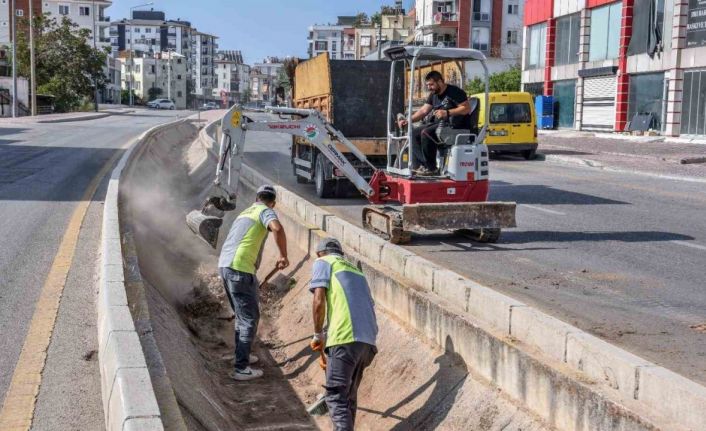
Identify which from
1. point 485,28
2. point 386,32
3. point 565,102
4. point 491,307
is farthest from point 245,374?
point 386,32

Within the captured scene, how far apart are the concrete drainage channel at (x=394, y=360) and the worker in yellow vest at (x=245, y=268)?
0.38 metres

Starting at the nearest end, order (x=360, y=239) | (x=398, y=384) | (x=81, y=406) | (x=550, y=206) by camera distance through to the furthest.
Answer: (x=81, y=406)
(x=398, y=384)
(x=360, y=239)
(x=550, y=206)

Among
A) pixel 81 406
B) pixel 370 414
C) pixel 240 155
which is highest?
pixel 240 155

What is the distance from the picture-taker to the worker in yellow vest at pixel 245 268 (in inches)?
338

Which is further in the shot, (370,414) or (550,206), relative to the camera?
(550,206)

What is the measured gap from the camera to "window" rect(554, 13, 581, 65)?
46.4 metres

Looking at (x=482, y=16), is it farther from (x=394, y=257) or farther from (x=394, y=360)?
(x=394, y=360)

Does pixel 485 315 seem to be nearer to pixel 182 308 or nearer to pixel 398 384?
pixel 398 384

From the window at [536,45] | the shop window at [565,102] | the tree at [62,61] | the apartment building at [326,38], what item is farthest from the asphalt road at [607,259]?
the apartment building at [326,38]

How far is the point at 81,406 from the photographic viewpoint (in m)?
5.45

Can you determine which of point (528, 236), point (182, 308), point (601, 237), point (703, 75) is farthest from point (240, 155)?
point (703, 75)

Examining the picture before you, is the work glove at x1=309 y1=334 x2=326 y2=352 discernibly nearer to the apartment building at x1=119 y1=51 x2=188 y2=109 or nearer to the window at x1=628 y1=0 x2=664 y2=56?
the window at x1=628 y1=0 x2=664 y2=56

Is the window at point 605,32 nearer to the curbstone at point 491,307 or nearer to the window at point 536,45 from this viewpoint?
the window at point 536,45

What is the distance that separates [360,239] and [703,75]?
28919mm
